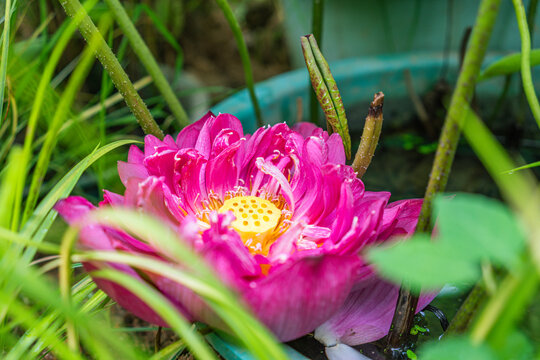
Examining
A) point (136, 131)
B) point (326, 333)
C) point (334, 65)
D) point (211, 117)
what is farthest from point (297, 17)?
point (326, 333)

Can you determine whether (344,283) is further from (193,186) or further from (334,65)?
(334,65)

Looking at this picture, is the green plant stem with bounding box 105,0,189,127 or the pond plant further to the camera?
the green plant stem with bounding box 105,0,189,127

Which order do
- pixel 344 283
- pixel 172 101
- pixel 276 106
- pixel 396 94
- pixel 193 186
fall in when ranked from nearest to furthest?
pixel 344 283
pixel 193 186
pixel 172 101
pixel 276 106
pixel 396 94

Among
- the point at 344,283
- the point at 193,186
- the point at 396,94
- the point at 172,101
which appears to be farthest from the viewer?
the point at 396,94

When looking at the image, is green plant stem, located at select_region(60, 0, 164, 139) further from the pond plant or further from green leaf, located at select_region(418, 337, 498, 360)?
green leaf, located at select_region(418, 337, 498, 360)

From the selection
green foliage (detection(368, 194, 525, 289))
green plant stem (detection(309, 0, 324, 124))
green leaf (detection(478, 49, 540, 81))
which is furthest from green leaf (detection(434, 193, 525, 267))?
green plant stem (detection(309, 0, 324, 124))

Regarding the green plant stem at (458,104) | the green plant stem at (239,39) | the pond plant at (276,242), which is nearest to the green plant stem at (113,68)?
the pond plant at (276,242)

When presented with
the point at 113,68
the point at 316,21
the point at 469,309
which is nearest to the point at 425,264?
the point at 469,309
